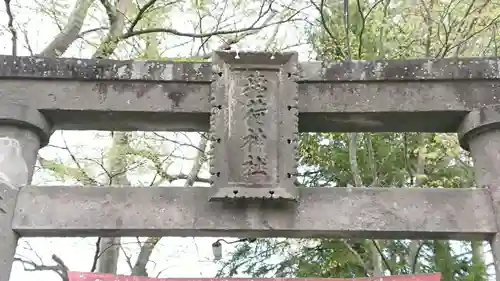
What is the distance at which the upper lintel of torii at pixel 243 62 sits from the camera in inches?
181

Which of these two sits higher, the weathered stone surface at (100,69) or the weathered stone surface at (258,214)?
the weathered stone surface at (100,69)

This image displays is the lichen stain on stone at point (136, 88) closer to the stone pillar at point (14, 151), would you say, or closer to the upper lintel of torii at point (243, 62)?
the upper lintel of torii at point (243, 62)

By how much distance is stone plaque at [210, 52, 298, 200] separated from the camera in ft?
13.9

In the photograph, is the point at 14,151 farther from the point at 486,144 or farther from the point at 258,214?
the point at 486,144

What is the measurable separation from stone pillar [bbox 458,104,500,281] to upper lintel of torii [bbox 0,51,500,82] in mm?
347

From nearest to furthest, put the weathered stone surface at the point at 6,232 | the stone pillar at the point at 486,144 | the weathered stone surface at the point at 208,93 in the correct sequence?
1. the weathered stone surface at the point at 6,232
2. the stone pillar at the point at 486,144
3. the weathered stone surface at the point at 208,93

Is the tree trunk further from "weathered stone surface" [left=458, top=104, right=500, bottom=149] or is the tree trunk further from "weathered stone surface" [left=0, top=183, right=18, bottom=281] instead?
"weathered stone surface" [left=458, top=104, right=500, bottom=149]

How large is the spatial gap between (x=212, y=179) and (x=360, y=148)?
5.86 metres

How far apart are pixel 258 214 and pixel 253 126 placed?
2.24ft

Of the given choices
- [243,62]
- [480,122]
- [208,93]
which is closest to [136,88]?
[208,93]

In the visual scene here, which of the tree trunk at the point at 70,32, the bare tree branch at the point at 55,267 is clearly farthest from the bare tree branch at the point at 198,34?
the bare tree branch at the point at 55,267

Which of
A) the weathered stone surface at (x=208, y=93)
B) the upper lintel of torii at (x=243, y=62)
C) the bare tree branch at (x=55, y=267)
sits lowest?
the bare tree branch at (x=55, y=267)

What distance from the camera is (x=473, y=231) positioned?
418cm

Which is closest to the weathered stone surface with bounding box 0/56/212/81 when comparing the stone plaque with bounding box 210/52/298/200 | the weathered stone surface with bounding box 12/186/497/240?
the stone plaque with bounding box 210/52/298/200
